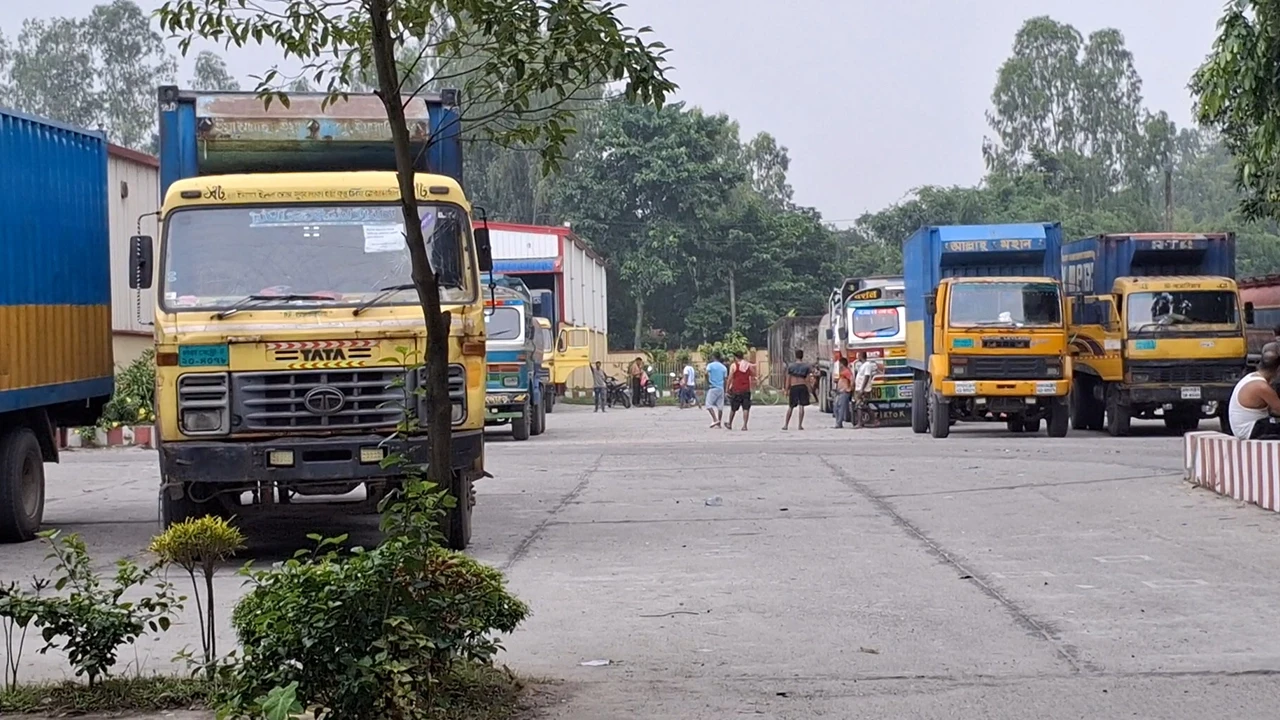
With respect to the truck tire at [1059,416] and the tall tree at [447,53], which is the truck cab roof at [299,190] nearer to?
the tall tree at [447,53]

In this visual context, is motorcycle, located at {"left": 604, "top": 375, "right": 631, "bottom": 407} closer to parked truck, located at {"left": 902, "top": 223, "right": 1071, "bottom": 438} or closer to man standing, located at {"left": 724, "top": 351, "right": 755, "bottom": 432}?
man standing, located at {"left": 724, "top": 351, "right": 755, "bottom": 432}

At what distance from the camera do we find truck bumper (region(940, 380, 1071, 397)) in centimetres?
2575

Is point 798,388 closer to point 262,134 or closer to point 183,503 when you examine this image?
point 262,134

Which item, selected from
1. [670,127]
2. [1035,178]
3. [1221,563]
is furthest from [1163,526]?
[1035,178]

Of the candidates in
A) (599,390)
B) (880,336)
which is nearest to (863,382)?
(880,336)

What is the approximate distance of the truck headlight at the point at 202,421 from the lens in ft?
36.3

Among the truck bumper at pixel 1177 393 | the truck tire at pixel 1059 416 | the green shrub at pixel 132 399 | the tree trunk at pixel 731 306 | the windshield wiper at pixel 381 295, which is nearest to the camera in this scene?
the windshield wiper at pixel 381 295

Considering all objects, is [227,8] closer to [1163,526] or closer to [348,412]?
[348,412]

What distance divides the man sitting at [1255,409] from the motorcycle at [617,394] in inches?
1568

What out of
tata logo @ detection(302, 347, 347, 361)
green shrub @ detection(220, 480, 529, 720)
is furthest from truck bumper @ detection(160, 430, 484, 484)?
green shrub @ detection(220, 480, 529, 720)

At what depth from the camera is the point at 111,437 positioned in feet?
96.7

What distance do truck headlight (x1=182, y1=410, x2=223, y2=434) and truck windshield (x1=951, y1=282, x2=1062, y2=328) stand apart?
16.8m

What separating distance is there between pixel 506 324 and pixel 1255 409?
639 inches

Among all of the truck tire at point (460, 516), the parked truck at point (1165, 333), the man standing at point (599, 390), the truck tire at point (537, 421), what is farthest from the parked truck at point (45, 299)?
the man standing at point (599, 390)
